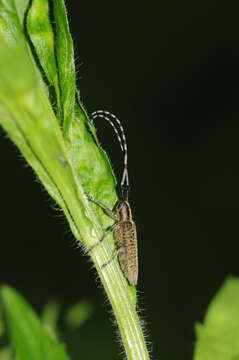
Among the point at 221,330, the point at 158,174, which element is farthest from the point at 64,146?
the point at 158,174

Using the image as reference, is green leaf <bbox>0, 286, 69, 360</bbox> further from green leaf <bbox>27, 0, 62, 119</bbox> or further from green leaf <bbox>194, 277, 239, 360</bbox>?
green leaf <bbox>194, 277, 239, 360</bbox>

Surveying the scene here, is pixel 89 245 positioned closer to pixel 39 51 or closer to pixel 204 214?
pixel 39 51

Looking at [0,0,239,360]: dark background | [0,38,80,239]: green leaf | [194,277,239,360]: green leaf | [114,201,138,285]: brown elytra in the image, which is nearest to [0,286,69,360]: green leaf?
[0,38,80,239]: green leaf

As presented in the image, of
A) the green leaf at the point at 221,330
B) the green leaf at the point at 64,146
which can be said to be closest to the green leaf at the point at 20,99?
the green leaf at the point at 64,146

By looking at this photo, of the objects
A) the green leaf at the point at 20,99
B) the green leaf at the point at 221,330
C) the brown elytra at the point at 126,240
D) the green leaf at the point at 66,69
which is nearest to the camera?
the green leaf at the point at 20,99

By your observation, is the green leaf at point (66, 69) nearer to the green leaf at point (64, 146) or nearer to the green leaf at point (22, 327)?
the green leaf at point (64, 146)

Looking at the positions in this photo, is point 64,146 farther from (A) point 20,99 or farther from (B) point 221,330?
(B) point 221,330
